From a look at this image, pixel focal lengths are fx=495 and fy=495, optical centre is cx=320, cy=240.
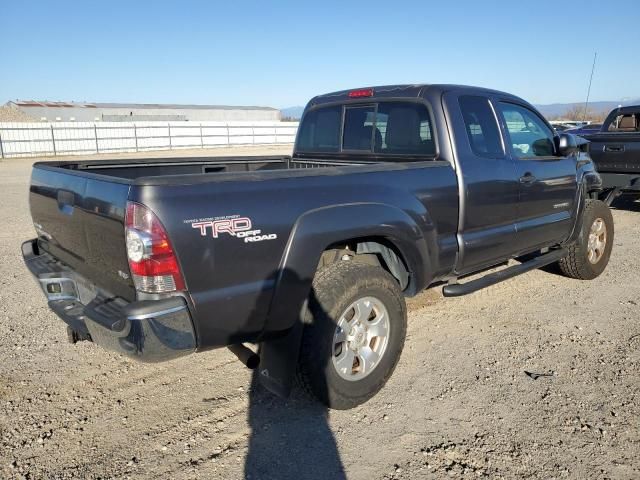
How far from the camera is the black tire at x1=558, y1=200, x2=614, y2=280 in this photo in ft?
17.1

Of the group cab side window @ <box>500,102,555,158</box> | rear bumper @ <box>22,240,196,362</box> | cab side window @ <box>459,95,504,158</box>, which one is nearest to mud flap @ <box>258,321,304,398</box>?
rear bumper @ <box>22,240,196,362</box>

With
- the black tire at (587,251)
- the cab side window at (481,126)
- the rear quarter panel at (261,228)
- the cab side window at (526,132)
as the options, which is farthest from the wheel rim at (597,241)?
the rear quarter panel at (261,228)

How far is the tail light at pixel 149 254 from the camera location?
221cm

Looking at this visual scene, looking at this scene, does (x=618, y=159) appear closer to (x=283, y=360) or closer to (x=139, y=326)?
(x=283, y=360)

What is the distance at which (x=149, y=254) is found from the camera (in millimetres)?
2240

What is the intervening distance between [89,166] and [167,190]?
78.3 inches

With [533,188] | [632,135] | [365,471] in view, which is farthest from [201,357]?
[632,135]

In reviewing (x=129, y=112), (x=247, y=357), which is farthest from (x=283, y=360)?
(x=129, y=112)

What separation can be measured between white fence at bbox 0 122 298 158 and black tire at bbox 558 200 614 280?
29.1m

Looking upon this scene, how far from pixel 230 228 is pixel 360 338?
1.23 metres

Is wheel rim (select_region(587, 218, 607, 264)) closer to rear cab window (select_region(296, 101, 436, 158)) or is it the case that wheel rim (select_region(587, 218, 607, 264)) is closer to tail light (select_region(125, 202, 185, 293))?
rear cab window (select_region(296, 101, 436, 158))

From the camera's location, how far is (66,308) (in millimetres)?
2920

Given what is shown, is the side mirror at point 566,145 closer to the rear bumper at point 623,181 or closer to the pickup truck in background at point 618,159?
the pickup truck in background at point 618,159

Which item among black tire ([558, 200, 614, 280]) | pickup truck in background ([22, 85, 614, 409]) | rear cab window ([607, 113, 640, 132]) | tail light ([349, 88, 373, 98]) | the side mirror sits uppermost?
tail light ([349, 88, 373, 98])
